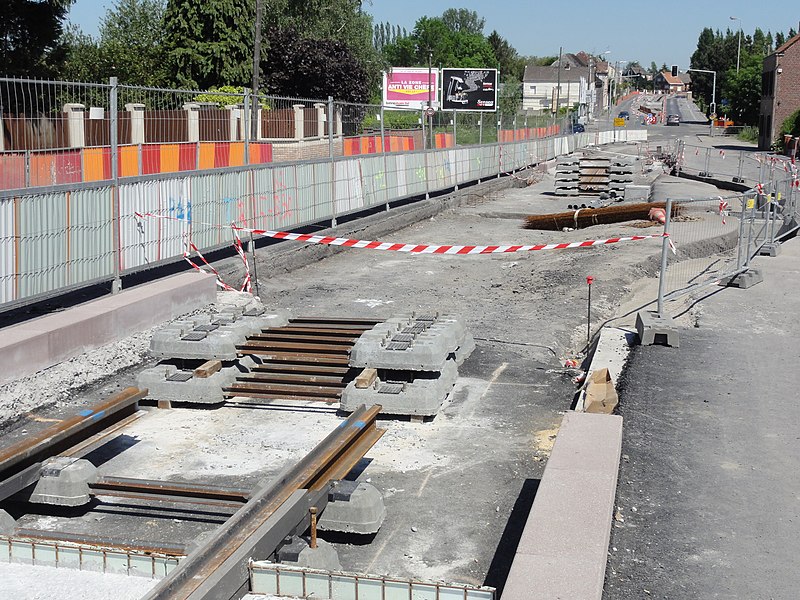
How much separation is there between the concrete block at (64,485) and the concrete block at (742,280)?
33.6ft

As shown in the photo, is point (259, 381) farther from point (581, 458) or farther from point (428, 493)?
point (581, 458)

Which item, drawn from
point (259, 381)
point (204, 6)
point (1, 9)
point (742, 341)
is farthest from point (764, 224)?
point (204, 6)

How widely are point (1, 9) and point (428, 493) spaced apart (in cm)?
3864

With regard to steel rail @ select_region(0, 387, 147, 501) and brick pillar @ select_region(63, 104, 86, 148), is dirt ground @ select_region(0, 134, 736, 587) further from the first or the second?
brick pillar @ select_region(63, 104, 86, 148)

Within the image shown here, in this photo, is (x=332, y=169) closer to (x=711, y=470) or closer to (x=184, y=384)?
(x=184, y=384)

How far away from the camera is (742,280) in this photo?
14453mm

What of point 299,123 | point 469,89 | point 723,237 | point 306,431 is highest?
point 469,89

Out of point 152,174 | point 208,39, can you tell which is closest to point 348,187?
point 152,174

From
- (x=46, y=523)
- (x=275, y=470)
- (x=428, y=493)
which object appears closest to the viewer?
(x=46, y=523)

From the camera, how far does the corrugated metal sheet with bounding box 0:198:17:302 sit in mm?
9727

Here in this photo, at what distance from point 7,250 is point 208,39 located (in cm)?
4576

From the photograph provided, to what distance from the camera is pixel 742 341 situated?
11375mm

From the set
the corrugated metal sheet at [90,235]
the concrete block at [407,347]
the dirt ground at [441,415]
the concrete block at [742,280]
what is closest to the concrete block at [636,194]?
the dirt ground at [441,415]

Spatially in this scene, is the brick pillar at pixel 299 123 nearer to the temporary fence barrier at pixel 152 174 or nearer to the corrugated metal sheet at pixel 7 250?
the temporary fence barrier at pixel 152 174
